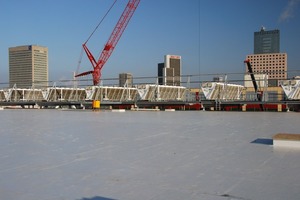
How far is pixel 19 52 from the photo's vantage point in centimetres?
13375

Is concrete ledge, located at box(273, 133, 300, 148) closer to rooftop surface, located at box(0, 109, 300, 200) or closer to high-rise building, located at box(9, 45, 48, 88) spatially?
rooftop surface, located at box(0, 109, 300, 200)

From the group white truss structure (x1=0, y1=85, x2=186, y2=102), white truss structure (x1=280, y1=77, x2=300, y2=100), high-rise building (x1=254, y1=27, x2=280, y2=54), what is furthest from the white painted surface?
high-rise building (x1=254, y1=27, x2=280, y2=54)

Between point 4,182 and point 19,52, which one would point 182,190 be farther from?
point 19,52

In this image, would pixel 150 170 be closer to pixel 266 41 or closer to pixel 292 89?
pixel 292 89

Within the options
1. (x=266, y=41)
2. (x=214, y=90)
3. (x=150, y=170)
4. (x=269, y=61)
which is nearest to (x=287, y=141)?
(x=150, y=170)

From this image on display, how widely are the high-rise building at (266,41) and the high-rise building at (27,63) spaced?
10380 centimetres

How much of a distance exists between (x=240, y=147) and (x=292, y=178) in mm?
1826

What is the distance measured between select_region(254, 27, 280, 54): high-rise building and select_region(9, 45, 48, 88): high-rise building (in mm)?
103801

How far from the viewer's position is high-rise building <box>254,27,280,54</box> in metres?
162

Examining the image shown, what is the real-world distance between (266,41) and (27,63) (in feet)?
376

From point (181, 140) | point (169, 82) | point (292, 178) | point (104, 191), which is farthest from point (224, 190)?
point (169, 82)

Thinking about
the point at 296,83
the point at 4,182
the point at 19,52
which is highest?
the point at 19,52

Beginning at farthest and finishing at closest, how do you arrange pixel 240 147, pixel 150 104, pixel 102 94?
pixel 102 94 < pixel 150 104 < pixel 240 147

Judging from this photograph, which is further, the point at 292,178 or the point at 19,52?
the point at 19,52
